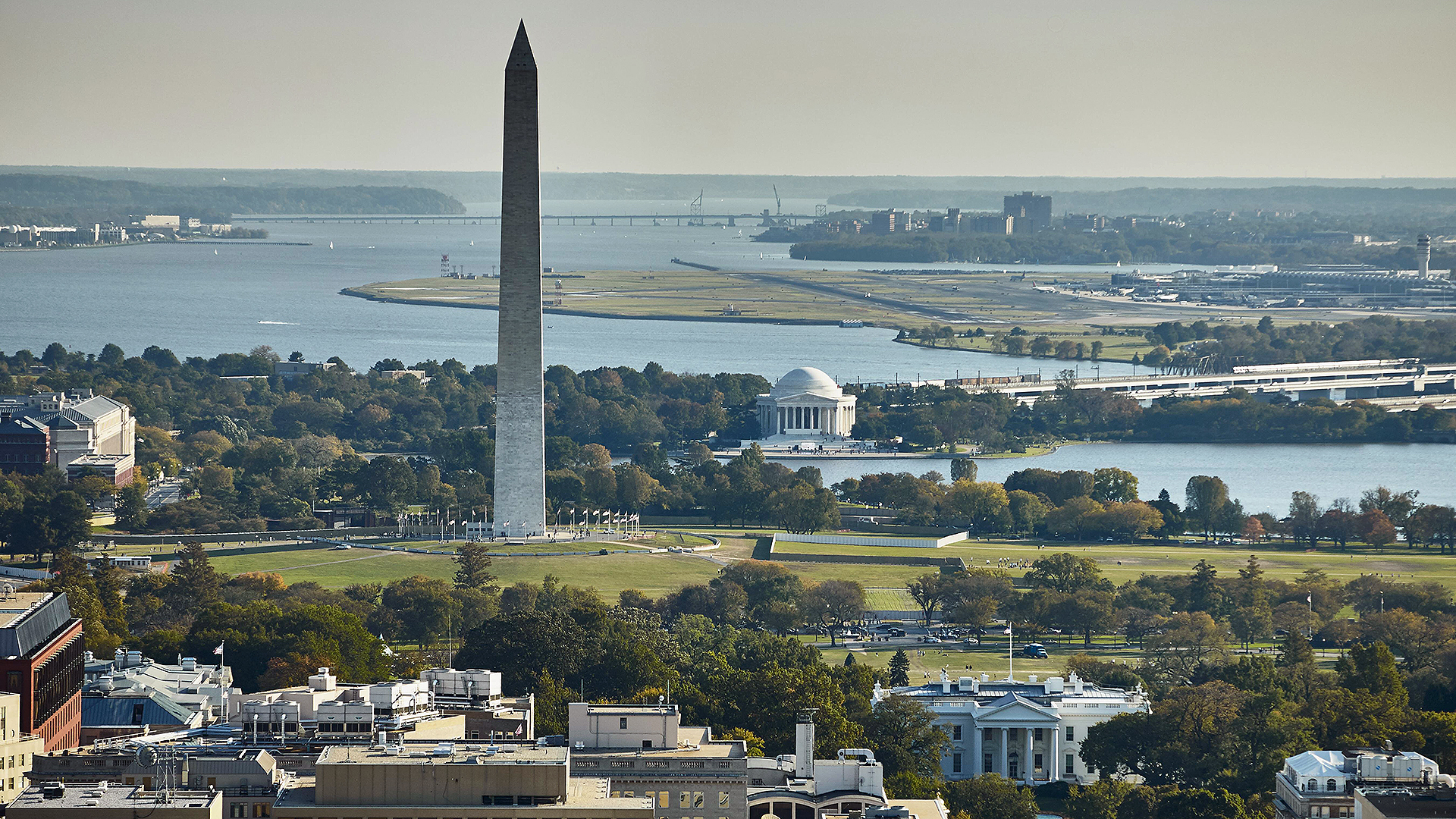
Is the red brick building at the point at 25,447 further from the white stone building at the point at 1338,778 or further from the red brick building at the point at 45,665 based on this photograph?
the white stone building at the point at 1338,778

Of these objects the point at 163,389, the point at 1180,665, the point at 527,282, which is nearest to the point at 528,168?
the point at 527,282

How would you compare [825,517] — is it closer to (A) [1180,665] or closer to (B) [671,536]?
(B) [671,536]

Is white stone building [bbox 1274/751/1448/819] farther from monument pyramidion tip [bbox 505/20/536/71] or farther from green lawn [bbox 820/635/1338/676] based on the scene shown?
monument pyramidion tip [bbox 505/20/536/71]

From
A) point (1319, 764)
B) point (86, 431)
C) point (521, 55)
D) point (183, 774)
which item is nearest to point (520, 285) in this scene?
point (521, 55)

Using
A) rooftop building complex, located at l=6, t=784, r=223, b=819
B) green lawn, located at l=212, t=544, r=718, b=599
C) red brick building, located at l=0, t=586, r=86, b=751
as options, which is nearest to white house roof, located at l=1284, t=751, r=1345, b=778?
rooftop building complex, located at l=6, t=784, r=223, b=819

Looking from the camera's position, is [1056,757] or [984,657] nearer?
[1056,757]

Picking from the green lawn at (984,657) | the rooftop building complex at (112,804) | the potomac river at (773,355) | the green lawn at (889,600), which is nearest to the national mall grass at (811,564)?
the green lawn at (889,600)

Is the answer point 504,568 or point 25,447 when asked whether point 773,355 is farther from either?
point 504,568
